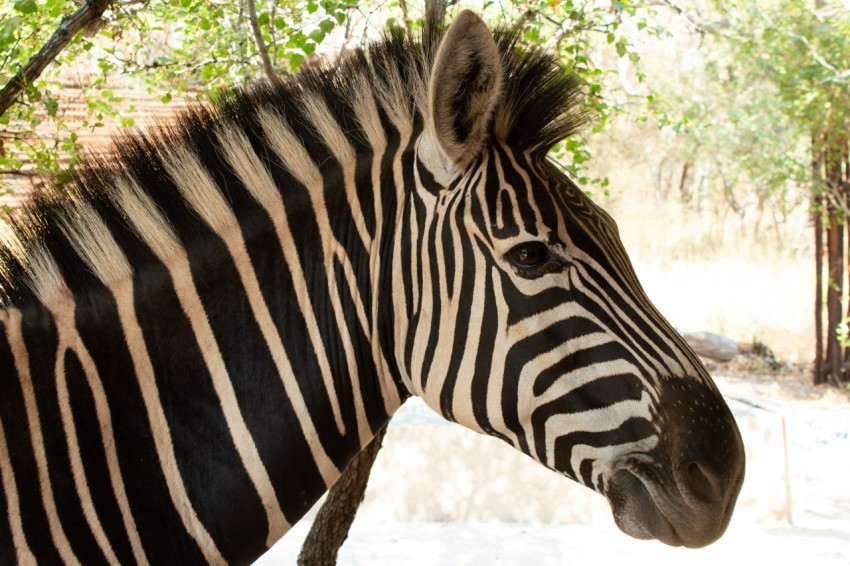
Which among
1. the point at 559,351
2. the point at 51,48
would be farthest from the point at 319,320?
the point at 51,48

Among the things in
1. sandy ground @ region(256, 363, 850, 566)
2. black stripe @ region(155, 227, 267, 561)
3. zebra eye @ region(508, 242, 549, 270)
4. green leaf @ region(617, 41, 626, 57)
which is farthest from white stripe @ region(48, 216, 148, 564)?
sandy ground @ region(256, 363, 850, 566)

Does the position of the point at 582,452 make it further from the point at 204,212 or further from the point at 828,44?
the point at 828,44

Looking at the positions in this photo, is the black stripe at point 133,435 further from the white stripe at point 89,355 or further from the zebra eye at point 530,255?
the zebra eye at point 530,255

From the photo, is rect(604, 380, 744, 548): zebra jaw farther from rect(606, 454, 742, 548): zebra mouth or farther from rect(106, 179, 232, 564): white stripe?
rect(106, 179, 232, 564): white stripe

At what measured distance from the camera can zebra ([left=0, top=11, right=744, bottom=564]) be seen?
1.96 metres

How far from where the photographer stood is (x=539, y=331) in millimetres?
2004

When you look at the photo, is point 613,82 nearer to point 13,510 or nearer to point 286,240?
point 286,240

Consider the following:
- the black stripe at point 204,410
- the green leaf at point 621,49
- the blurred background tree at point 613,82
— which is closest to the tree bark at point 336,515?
the blurred background tree at point 613,82

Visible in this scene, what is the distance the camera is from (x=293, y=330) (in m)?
2.18

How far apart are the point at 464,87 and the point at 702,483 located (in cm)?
114

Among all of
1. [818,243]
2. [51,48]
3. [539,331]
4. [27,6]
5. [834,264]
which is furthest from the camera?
[818,243]

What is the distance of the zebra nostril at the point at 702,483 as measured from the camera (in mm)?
1900

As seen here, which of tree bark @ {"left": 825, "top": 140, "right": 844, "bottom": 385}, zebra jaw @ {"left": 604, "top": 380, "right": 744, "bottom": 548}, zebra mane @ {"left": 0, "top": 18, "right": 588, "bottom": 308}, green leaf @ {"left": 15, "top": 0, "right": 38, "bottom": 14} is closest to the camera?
zebra jaw @ {"left": 604, "top": 380, "right": 744, "bottom": 548}

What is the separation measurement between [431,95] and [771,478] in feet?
21.9
